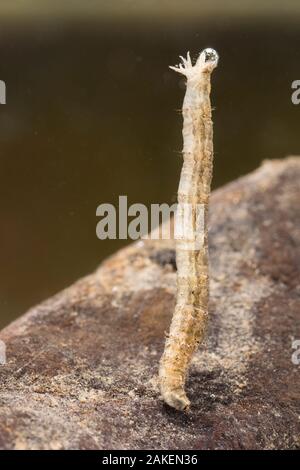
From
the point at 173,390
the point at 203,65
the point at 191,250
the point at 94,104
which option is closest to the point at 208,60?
the point at 203,65

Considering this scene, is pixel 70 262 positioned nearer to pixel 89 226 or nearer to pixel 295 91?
pixel 89 226

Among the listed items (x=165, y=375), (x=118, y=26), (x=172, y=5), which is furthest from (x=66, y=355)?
(x=172, y=5)

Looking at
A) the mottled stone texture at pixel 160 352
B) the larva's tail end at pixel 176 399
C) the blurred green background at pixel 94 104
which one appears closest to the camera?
the mottled stone texture at pixel 160 352

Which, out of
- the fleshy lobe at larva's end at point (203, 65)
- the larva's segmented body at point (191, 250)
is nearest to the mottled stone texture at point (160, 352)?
the larva's segmented body at point (191, 250)

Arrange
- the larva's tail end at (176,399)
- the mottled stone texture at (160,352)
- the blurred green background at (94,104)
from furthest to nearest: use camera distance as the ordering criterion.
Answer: the blurred green background at (94,104), the larva's tail end at (176,399), the mottled stone texture at (160,352)

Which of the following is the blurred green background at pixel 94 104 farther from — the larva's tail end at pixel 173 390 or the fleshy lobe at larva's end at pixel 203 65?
the larva's tail end at pixel 173 390

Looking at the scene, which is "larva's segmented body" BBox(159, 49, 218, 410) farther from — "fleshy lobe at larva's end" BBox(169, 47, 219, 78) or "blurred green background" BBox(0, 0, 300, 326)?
"blurred green background" BBox(0, 0, 300, 326)

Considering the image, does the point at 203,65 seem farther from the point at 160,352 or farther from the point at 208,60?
the point at 160,352
